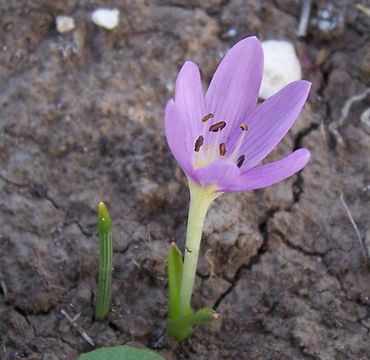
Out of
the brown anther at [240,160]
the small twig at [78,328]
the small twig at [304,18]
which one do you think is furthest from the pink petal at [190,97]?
the small twig at [304,18]

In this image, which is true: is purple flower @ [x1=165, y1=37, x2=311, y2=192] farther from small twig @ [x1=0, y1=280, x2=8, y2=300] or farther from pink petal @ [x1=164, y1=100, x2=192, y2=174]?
small twig @ [x1=0, y1=280, x2=8, y2=300]

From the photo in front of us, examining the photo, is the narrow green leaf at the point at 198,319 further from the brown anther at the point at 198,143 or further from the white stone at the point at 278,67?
the white stone at the point at 278,67

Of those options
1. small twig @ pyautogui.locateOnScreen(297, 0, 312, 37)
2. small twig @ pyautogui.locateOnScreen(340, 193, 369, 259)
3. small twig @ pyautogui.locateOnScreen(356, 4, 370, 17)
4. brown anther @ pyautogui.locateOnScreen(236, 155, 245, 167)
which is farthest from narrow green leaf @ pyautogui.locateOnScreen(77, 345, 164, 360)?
small twig @ pyautogui.locateOnScreen(356, 4, 370, 17)

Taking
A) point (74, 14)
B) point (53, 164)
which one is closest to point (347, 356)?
point (53, 164)

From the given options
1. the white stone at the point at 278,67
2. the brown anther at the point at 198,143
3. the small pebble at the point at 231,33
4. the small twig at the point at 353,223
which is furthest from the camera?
the small pebble at the point at 231,33

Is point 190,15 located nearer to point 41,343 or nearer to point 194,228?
point 194,228

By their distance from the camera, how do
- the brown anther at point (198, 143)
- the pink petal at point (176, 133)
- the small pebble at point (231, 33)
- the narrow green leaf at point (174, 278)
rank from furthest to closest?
A: 1. the small pebble at point (231, 33)
2. the narrow green leaf at point (174, 278)
3. the brown anther at point (198, 143)
4. the pink petal at point (176, 133)

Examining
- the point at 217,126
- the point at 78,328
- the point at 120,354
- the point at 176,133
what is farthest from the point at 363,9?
the point at 120,354
